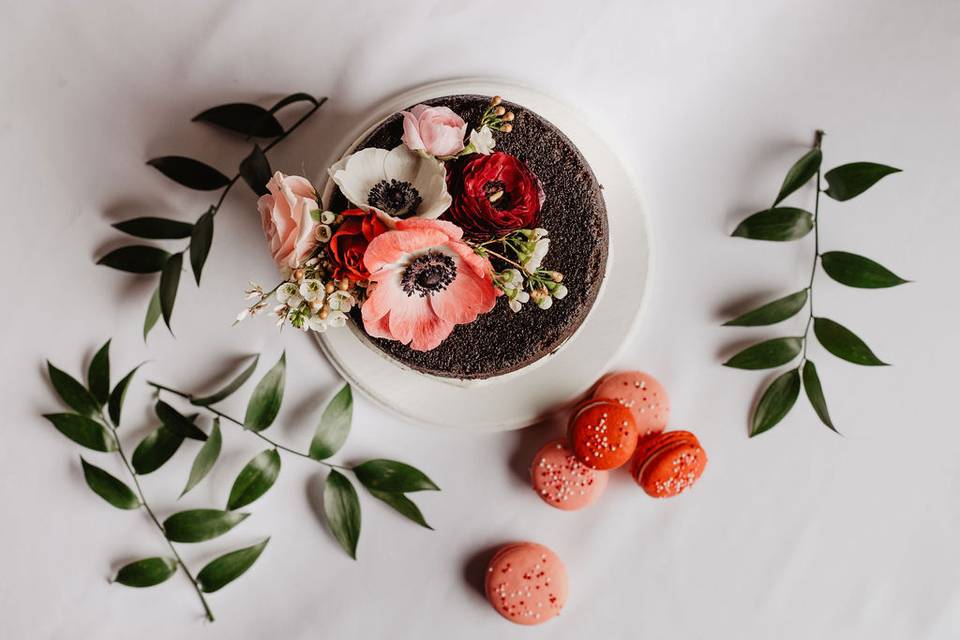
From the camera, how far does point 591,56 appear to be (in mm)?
1166

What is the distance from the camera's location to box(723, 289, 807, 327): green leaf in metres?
1.16

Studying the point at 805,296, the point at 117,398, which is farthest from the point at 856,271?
the point at 117,398

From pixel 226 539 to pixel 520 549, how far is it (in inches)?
19.1

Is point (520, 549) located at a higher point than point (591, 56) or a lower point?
lower

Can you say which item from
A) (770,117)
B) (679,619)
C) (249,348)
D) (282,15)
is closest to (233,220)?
(249,348)

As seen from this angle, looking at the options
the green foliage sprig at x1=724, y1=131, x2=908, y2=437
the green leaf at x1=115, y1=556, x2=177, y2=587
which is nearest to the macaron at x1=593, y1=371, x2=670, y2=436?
the green foliage sprig at x1=724, y1=131, x2=908, y2=437

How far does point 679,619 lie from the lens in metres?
1.23

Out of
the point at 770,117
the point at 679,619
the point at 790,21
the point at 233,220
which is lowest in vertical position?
the point at 679,619

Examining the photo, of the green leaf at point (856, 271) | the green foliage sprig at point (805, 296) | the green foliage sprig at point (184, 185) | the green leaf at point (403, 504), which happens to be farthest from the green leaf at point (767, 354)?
the green foliage sprig at point (184, 185)

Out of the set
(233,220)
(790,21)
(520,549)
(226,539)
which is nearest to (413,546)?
(520,549)

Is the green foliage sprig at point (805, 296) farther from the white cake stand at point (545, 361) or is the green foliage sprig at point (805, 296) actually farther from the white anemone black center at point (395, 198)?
the white anemone black center at point (395, 198)

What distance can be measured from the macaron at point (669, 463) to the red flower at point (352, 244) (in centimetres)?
58

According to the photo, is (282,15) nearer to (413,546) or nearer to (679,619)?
(413,546)

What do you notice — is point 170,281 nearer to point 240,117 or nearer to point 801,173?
point 240,117
